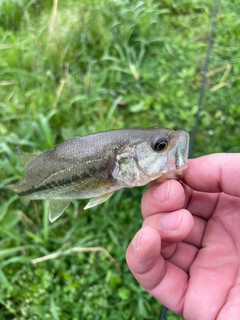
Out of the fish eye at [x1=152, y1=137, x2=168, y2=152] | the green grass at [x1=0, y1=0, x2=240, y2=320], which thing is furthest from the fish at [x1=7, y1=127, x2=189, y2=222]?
the green grass at [x1=0, y1=0, x2=240, y2=320]

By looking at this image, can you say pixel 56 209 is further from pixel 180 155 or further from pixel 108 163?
pixel 180 155

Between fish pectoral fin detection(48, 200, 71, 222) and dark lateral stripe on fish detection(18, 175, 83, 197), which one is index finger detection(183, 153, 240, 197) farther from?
fish pectoral fin detection(48, 200, 71, 222)

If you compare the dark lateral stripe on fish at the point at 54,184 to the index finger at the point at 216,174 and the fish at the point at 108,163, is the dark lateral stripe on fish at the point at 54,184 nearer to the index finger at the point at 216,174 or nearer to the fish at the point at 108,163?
the fish at the point at 108,163

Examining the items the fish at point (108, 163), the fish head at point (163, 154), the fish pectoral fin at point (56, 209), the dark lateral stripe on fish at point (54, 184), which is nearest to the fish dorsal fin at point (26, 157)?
the fish at point (108, 163)

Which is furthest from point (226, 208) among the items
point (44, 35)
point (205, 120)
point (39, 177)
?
point (44, 35)

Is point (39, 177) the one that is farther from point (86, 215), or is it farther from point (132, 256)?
point (86, 215)

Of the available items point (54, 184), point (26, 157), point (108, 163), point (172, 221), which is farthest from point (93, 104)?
point (172, 221)
